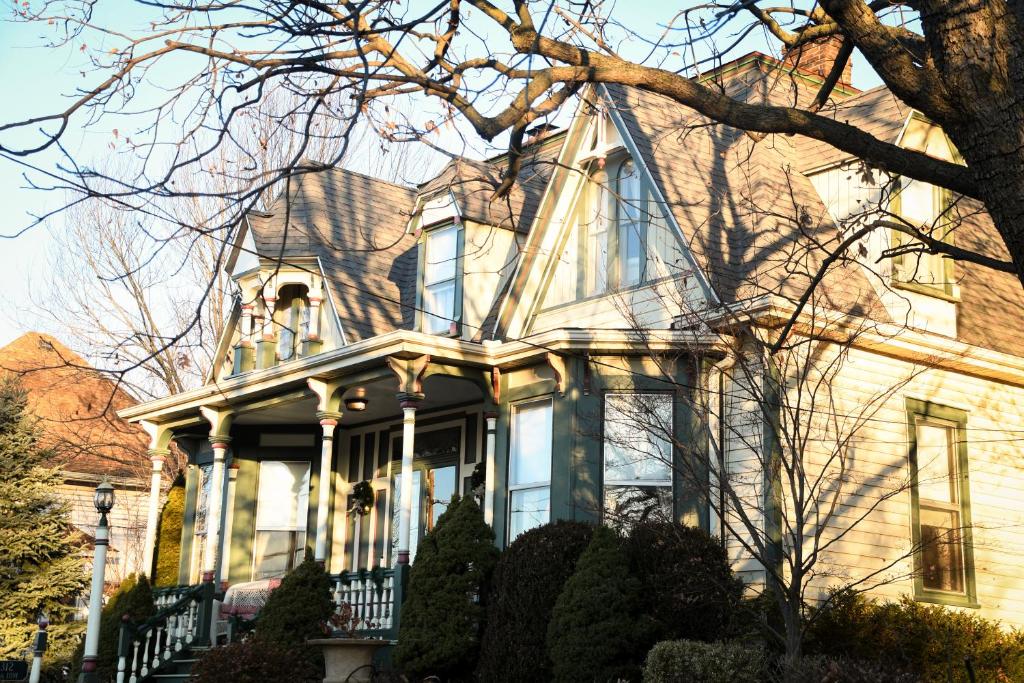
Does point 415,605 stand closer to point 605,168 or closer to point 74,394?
point 605,168

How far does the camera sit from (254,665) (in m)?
14.1

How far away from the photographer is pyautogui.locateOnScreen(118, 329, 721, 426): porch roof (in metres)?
14.6

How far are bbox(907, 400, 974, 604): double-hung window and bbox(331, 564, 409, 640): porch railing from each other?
6.45m

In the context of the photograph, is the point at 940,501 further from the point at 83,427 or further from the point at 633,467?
the point at 83,427

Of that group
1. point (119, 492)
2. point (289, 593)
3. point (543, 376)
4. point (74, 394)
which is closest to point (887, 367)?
point (543, 376)

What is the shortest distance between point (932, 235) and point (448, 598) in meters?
7.78

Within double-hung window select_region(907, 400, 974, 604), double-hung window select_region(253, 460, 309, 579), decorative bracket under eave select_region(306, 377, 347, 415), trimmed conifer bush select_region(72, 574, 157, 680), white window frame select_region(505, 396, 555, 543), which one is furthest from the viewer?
double-hung window select_region(253, 460, 309, 579)

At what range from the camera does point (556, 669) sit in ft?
40.2

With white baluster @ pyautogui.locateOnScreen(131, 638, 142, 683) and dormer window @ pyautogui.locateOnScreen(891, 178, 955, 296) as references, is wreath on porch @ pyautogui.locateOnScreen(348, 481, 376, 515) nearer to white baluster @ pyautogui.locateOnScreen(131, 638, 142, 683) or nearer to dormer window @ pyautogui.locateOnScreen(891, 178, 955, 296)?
white baluster @ pyautogui.locateOnScreen(131, 638, 142, 683)

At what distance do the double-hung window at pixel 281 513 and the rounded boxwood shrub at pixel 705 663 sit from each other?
10.8 m

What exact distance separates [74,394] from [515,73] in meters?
31.5

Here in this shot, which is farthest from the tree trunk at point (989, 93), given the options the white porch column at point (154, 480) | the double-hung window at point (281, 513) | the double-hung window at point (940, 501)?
the white porch column at point (154, 480)

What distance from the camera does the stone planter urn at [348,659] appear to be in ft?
46.6

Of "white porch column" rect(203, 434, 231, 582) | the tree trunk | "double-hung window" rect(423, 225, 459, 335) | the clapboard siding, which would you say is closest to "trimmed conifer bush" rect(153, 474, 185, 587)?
Answer: "white porch column" rect(203, 434, 231, 582)
